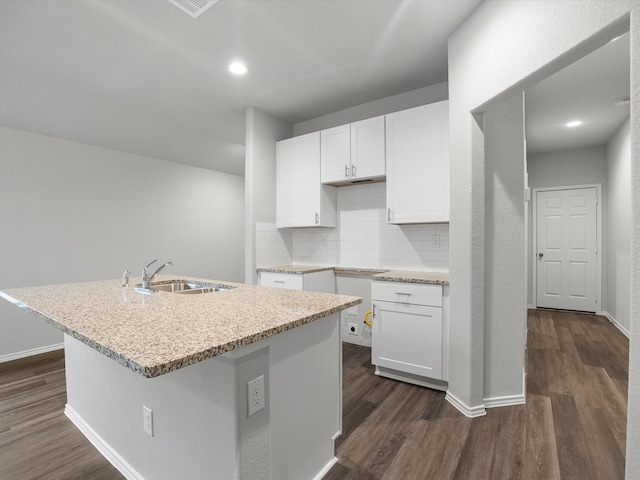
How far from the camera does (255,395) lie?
3.63 feet

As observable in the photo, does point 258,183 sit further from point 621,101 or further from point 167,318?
point 621,101

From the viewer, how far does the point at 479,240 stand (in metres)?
2.14

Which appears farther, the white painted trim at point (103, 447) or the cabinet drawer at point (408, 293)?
the cabinet drawer at point (408, 293)

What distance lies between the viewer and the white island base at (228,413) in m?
1.09

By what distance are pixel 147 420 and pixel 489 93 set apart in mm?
2514

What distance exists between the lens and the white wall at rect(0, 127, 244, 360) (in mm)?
3273

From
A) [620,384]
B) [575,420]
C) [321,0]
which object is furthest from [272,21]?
[620,384]

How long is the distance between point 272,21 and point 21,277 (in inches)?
140

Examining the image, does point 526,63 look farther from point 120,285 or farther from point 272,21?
point 120,285

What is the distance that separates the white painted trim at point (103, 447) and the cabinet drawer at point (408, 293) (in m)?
1.95

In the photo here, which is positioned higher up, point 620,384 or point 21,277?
point 21,277

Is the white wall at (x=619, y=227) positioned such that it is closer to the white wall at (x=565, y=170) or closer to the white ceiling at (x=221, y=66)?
the white wall at (x=565, y=170)

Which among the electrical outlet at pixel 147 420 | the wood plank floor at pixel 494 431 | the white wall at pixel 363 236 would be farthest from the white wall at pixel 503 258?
the electrical outlet at pixel 147 420

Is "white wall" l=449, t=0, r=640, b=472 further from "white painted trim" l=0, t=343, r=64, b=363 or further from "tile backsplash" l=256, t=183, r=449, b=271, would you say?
"white painted trim" l=0, t=343, r=64, b=363
